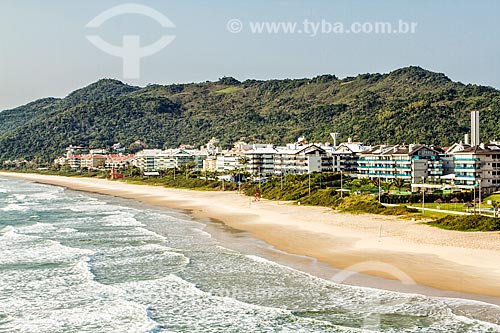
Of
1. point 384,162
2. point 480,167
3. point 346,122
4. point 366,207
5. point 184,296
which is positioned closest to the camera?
point 184,296

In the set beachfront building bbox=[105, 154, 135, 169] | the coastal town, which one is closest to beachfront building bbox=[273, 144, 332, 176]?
the coastal town

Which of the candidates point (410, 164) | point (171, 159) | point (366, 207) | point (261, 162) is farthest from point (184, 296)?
point (171, 159)

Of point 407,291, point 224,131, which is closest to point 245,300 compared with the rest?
point 407,291

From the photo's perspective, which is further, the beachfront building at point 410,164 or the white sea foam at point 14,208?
the beachfront building at point 410,164

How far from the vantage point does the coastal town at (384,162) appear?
49.7 meters

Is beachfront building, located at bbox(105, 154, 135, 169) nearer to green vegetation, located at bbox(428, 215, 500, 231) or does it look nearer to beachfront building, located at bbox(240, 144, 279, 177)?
beachfront building, located at bbox(240, 144, 279, 177)

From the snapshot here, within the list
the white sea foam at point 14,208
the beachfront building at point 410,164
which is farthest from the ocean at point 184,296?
the beachfront building at point 410,164

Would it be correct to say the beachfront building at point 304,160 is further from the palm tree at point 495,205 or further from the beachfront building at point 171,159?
the beachfront building at point 171,159

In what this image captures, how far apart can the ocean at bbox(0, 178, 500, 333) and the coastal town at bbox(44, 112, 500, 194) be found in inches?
939

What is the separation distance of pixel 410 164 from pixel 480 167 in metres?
11.2

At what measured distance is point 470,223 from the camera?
32.6 m

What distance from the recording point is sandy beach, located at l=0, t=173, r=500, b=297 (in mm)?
23422

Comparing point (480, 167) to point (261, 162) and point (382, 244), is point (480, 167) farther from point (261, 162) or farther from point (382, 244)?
point (261, 162)

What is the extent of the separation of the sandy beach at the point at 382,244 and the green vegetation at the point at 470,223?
0.94m
